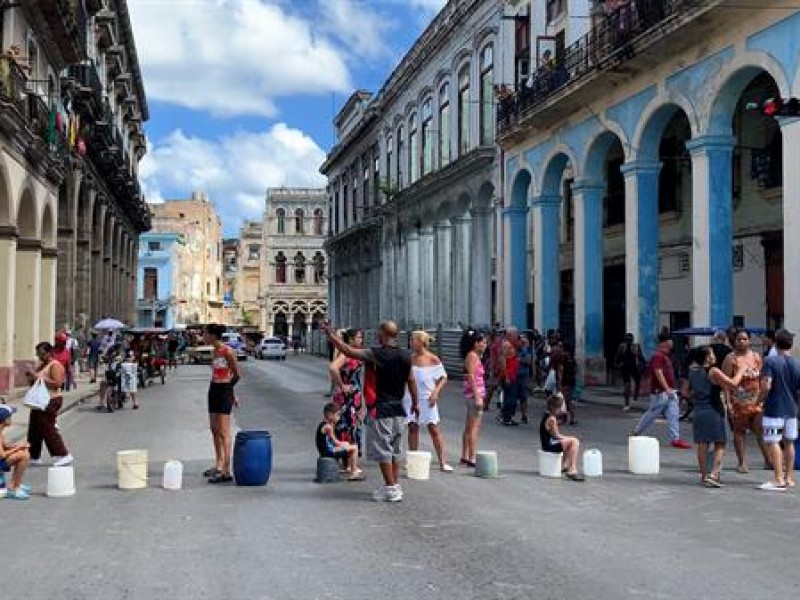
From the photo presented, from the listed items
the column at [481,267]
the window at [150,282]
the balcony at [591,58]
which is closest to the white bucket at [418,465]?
the balcony at [591,58]

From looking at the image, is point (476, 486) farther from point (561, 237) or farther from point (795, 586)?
point (561, 237)

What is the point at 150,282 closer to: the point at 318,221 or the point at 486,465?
the point at 318,221

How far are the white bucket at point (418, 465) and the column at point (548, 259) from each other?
19.3 m

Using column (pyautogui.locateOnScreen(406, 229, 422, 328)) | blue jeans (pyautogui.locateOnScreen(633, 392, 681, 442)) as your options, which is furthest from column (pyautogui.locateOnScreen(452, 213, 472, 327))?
blue jeans (pyautogui.locateOnScreen(633, 392, 681, 442))

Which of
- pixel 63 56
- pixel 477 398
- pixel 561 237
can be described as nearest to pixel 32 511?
pixel 477 398

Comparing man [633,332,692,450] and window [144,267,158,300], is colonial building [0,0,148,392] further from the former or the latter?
window [144,267,158,300]

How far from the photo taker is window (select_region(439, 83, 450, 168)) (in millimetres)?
40312

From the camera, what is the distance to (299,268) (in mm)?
90438

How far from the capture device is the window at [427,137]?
42.6 metres

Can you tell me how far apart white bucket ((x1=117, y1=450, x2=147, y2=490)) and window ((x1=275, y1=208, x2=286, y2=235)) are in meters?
79.4

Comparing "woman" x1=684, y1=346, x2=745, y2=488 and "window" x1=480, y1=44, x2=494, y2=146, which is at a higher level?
"window" x1=480, y1=44, x2=494, y2=146

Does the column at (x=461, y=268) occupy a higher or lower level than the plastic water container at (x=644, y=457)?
higher

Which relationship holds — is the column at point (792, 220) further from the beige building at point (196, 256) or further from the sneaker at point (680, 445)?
the beige building at point (196, 256)

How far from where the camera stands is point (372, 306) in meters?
55.2
